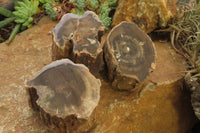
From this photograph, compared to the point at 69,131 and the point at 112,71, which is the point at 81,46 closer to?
the point at 112,71

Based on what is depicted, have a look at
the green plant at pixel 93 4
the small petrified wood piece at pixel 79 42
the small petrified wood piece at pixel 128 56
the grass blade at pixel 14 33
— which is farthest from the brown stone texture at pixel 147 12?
the grass blade at pixel 14 33

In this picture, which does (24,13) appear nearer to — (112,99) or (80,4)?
(80,4)

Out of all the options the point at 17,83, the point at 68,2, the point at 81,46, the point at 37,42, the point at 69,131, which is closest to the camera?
the point at 69,131

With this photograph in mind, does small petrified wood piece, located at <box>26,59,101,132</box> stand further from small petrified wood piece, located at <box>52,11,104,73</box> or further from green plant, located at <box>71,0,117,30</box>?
green plant, located at <box>71,0,117,30</box>

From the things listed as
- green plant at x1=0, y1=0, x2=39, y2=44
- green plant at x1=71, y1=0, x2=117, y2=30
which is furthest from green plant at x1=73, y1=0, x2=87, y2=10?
green plant at x1=0, y1=0, x2=39, y2=44

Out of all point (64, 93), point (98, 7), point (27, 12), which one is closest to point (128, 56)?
point (64, 93)

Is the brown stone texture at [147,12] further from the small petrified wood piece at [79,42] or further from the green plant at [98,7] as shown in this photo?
the small petrified wood piece at [79,42]

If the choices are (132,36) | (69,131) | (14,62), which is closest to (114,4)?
(132,36)
